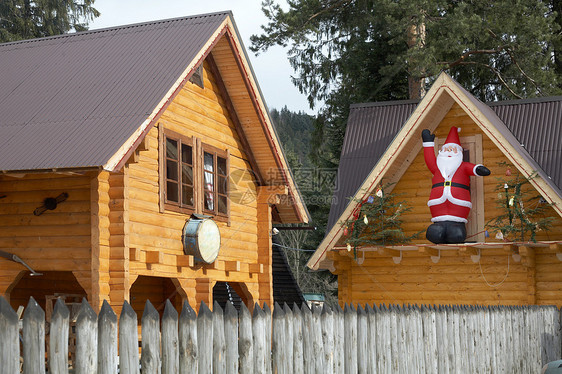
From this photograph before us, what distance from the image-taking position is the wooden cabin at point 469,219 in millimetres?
16844

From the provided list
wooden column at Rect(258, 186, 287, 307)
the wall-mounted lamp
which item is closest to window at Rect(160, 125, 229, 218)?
wooden column at Rect(258, 186, 287, 307)

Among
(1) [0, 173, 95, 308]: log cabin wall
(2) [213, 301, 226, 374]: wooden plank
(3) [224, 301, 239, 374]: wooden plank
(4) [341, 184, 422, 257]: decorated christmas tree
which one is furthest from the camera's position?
(4) [341, 184, 422, 257]: decorated christmas tree

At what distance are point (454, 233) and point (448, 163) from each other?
147cm

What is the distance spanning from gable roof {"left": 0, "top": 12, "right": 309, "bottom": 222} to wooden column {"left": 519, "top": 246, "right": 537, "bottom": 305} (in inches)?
203

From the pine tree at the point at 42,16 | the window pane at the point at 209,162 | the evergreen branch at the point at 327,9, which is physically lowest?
the window pane at the point at 209,162

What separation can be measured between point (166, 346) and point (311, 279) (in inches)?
2135

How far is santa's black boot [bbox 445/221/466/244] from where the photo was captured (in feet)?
56.1

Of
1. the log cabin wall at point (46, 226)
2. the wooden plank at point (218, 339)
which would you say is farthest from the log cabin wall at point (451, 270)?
the wooden plank at point (218, 339)

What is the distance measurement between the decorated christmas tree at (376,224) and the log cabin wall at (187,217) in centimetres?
205

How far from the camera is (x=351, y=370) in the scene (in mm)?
6941

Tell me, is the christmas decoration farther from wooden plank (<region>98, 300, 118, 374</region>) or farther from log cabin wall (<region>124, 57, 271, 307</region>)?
wooden plank (<region>98, 300, 118, 374</region>)

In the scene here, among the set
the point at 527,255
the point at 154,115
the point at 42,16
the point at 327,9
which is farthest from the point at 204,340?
the point at 42,16

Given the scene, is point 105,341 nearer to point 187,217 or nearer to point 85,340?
point 85,340

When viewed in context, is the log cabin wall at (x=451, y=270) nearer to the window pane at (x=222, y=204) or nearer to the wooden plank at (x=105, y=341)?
the window pane at (x=222, y=204)
